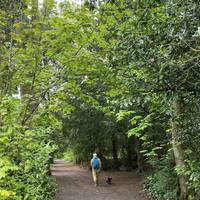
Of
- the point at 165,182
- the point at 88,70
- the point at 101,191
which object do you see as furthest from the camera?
the point at 101,191

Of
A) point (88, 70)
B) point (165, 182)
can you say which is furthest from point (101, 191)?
point (88, 70)

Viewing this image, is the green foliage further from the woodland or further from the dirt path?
the woodland

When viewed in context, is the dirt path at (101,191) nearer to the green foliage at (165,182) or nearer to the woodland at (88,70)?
the green foliage at (165,182)

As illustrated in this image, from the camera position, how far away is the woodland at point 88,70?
17.2 feet

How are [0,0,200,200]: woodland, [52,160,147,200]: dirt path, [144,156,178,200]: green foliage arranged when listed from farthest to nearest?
[52,160,147,200]: dirt path < [144,156,178,200]: green foliage < [0,0,200,200]: woodland

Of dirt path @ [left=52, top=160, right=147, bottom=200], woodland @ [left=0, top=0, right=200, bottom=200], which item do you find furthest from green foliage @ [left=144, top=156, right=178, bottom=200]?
woodland @ [left=0, top=0, right=200, bottom=200]

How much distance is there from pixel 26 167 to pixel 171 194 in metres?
6.19

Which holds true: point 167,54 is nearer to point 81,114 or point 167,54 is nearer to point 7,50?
point 7,50

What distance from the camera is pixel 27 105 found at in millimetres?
7266

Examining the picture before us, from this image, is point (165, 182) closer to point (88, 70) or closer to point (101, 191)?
point (101, 191)

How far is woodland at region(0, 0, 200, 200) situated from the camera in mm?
5234

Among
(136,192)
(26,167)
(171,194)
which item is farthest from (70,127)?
(26,167)

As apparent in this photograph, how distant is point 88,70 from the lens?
25.6 feet

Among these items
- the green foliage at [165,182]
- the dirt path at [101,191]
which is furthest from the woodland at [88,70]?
the dirt path at [101,191]
